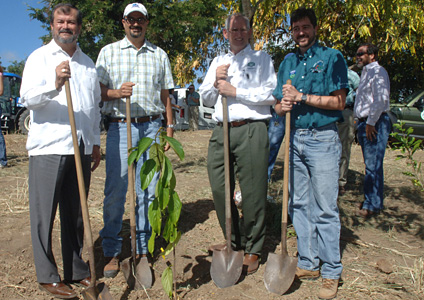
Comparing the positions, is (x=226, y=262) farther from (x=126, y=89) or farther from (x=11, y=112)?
(x=11, y=112)

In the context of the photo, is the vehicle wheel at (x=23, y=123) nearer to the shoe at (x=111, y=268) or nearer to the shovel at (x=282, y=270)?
the shoe at (x=111, y=268)

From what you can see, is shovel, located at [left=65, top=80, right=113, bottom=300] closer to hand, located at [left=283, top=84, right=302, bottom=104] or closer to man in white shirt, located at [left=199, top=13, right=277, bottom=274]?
man in white shirt, located at [left=199, top=13, right=277, bottom=274]

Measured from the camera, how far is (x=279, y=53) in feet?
59.2

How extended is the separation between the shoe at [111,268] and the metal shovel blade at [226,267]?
0.87 metres

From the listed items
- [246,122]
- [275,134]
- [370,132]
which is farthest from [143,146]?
[370,132]

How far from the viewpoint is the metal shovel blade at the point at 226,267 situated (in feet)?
10.7

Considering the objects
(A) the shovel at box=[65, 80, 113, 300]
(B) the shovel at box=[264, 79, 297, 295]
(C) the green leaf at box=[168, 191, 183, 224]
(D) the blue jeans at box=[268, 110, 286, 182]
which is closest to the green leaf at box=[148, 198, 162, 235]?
(C) the green leaf at box=[168, 191, 183, 224]

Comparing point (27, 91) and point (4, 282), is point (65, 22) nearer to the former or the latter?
point (27, 91)

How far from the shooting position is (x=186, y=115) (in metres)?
16.9

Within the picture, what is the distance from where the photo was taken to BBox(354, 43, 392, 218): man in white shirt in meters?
4.68

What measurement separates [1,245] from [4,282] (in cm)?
70

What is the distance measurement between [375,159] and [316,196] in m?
2.12

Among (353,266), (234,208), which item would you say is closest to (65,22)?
(234,208)

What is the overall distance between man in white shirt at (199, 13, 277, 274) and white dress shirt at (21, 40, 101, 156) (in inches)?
40.9
